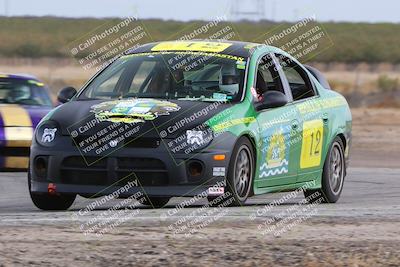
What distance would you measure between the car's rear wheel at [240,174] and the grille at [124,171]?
20.7 inches

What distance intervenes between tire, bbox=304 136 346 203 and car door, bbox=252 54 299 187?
0.70 metres

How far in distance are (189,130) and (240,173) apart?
2.12ft

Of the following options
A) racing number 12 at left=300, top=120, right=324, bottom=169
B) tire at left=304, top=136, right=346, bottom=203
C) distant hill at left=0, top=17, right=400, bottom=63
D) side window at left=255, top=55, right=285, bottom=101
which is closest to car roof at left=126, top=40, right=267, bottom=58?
side window at left=255, top=55, right=285, bottom=101

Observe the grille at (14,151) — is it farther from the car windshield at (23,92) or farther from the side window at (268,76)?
the side window at (268,76)

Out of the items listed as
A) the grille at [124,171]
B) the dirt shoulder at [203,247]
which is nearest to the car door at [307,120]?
the grille at [124,171]

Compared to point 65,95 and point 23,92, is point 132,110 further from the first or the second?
point 23,92

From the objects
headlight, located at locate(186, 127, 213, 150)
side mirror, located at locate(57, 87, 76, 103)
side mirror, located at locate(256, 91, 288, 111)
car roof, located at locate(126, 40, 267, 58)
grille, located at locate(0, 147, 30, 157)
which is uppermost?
car roof, located at locate(126, 40, 267, 58)

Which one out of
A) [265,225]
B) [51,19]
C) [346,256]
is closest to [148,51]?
[265,225]

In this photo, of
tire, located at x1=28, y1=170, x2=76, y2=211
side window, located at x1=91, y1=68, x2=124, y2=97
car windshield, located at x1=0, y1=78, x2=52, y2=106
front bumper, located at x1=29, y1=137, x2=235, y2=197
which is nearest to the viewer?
front bumper, located at x1=29, y1=137, x2=235, y2=197

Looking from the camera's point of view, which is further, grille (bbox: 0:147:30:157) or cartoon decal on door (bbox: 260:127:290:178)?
grille (bbox: 0:147:30:157)

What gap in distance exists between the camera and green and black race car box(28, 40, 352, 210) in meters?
10.4

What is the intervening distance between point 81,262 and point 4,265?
44cm

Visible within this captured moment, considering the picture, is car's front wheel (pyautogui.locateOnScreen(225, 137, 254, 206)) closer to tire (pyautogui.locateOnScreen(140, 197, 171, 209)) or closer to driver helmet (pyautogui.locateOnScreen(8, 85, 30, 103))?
tire (pyautogui.locateOnScreen(140, 197, 171, 209))

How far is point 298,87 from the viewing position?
1260 cm
